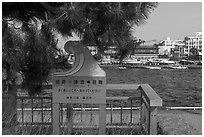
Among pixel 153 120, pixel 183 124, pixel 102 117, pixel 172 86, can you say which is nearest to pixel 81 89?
pixel 102 117

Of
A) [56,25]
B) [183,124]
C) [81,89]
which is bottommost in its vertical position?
[183,124]

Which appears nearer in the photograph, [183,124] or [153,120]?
[153,120]

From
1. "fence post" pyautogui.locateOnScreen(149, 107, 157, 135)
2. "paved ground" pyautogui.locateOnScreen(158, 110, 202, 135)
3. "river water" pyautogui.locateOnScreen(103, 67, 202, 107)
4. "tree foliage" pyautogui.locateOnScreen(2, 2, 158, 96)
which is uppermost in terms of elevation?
"tree foliage" pyautogui.locateOnScreen(2, 2, 158, 96)

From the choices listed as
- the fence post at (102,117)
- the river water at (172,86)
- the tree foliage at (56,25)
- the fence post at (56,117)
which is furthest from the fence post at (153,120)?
the fence post at (56,117)

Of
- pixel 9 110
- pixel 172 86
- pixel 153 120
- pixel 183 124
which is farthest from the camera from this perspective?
pixel 172 86

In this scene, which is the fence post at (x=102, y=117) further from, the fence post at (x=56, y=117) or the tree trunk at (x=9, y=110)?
the tree trunk at (x=9, y=110)

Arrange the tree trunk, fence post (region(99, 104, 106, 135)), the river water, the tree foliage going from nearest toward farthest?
the tree foliage → the tree trunk → fence post (region(99, 104, 106, 135)) → the river water

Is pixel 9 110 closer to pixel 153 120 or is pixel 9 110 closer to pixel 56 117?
pixel 56 117

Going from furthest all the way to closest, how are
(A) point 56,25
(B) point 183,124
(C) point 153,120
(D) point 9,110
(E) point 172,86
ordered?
1. (E) point 172,86
2. (B) point 183,124
3. (D) point 9,110
4. (C) point 153,120
5. (A) point 56,25

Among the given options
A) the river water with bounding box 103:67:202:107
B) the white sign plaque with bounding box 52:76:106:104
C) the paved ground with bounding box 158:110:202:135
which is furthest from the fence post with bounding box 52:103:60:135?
the paved ground with bounding box 158:110:202:135

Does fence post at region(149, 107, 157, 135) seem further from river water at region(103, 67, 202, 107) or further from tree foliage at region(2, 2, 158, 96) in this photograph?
river water at region(103, 67, 202, 107)

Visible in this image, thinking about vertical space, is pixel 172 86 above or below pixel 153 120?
below

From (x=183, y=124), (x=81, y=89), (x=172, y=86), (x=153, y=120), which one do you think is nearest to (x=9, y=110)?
(x=81, y=89)

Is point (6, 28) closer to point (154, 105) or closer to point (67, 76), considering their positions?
point (67, 76)
